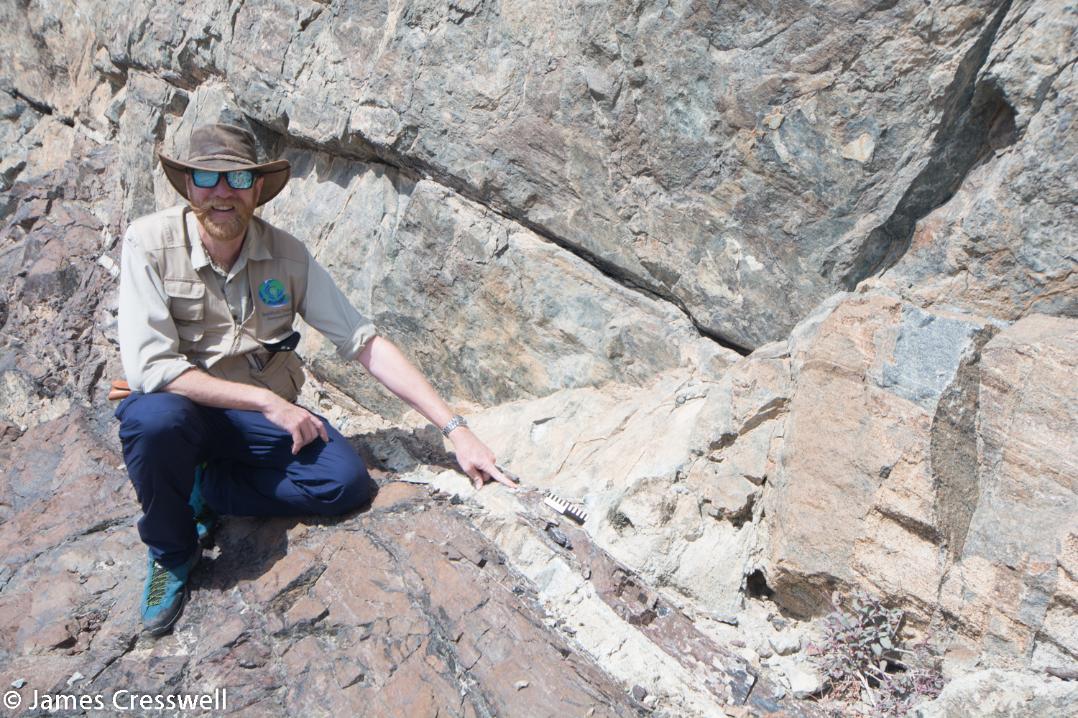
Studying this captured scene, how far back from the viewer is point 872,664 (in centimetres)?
260

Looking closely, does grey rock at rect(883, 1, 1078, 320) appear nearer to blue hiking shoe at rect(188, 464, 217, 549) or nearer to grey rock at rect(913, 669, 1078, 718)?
grey rock at rect(913, 669, 1078, 718)

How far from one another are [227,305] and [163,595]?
107 cm

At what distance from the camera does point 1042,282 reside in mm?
2787

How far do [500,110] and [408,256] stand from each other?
0.93 m

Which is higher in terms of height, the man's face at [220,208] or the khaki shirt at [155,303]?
the man's face at [220,208]

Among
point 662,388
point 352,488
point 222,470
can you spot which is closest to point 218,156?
point 222,470

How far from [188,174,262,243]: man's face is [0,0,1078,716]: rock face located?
115 centimetres

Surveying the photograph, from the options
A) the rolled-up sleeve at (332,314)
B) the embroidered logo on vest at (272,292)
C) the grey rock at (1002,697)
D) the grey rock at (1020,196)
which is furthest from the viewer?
the rolled-up sleeve at (332,314)

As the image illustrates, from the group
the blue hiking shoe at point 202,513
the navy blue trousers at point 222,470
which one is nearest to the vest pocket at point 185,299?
the navy blue trousers at point 222,470

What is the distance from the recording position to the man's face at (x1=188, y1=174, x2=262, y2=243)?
3.08 m

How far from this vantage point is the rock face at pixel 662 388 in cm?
260

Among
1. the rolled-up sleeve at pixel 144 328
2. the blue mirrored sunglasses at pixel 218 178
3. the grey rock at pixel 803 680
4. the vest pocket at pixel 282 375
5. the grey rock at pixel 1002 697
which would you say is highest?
the blue mirrored sunglasses at pixel 218 178

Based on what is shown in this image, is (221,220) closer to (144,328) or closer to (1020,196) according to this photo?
(144,328)

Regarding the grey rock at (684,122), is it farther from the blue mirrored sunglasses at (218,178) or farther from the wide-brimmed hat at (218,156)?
the blue mirrored sunglasses at (218,178)
